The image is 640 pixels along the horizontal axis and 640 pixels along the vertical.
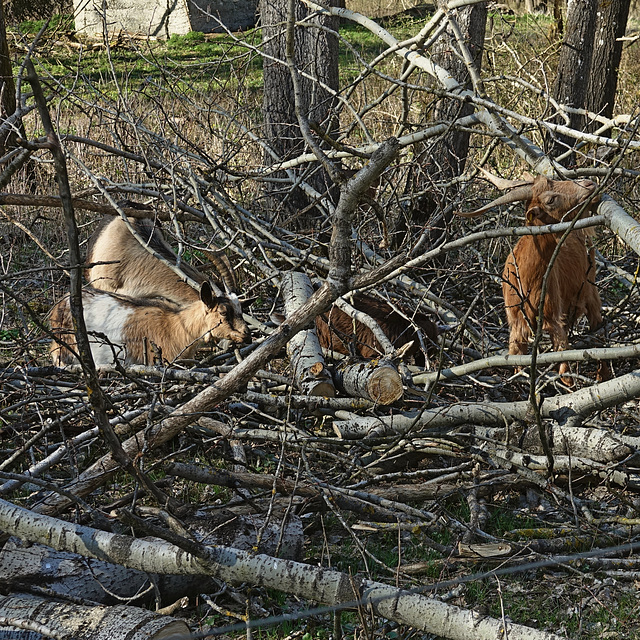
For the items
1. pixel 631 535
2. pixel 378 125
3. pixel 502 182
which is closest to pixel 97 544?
pixel 631 535

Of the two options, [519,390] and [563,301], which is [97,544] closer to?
[519,390]

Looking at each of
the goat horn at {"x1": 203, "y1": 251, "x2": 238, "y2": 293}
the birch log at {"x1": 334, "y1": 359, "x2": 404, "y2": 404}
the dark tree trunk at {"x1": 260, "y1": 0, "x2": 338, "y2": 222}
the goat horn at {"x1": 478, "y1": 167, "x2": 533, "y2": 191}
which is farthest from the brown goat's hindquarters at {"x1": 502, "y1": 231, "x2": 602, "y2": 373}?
the dark tree trunk at {"x1": 260, "y1": 0, "x2": 338, "y2": 222}

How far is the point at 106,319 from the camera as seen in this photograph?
18.9ft

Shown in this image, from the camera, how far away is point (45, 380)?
179 inches

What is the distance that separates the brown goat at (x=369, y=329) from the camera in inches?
215

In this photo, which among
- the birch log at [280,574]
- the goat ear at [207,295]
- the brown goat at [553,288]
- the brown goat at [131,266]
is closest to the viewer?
the birch log at [280,574]

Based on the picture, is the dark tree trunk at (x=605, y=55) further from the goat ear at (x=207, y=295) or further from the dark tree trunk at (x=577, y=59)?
the goat ear at (x=207, y=295)

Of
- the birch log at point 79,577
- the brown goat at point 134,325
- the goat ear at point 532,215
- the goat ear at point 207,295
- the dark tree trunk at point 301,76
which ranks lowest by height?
the birch log at point 79,577

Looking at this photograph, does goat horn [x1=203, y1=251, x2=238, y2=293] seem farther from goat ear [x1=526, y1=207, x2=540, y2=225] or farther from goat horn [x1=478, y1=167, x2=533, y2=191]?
goat ear [x1=526, y1=207, x2=540, y2=225]

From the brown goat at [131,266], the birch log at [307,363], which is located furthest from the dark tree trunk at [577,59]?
the birch log at [307,363]

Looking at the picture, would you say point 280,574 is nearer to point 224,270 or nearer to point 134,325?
point 224,270

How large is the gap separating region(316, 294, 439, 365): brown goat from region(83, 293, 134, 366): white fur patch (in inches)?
58.7

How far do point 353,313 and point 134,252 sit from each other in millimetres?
2751

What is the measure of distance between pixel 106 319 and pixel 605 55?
7.08 m
